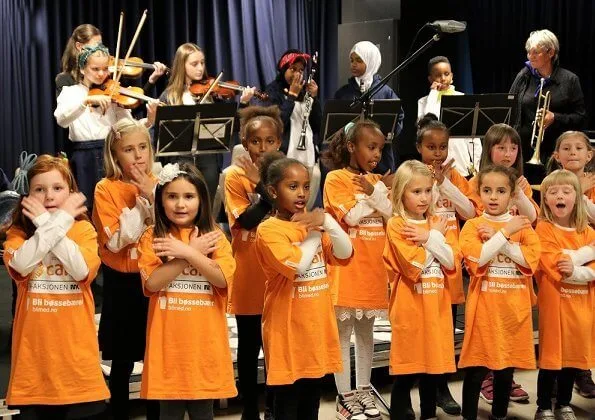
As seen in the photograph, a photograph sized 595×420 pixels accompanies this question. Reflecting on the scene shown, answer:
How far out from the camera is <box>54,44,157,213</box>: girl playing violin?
18.9 feet

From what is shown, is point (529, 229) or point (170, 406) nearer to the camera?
point (170, 406)

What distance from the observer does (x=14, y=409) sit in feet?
13.9

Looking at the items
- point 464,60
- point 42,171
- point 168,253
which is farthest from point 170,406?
point 464,60

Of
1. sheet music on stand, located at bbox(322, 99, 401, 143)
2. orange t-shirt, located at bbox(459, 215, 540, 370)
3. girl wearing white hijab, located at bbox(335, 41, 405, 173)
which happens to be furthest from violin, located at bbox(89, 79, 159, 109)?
orange t-shirt, located at bbox(459, 215, 540, 370)

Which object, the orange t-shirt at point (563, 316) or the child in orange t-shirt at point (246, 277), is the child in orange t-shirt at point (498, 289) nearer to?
the orange t-shirt at point (563, 316)

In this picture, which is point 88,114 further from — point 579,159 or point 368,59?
point 579,159

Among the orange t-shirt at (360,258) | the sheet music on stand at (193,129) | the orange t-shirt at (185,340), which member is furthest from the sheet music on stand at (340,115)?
the orange t-shirt at (185,340)

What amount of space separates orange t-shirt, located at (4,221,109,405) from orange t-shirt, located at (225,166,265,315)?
0.85 m

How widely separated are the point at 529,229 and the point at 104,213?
1.88 m

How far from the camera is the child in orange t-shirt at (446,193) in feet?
15.9

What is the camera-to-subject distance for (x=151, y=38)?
8.49 m

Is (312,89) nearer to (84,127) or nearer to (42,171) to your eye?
(84,127)

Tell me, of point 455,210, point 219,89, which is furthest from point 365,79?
point 455,210

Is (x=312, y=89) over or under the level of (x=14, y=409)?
over
